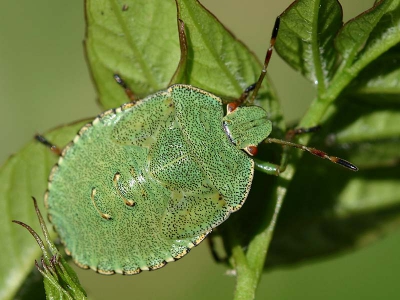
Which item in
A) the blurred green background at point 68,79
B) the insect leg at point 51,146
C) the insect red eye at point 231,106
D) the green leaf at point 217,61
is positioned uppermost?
the green leaf at point 217,61

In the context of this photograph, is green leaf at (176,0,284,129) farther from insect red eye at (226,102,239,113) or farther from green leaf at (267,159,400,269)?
green leaf at (267,159,400,269)

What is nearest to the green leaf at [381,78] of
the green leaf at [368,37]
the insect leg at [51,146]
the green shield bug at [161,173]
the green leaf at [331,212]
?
the green leaf at [368,37]

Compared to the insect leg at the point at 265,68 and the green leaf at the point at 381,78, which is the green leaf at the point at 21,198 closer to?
the insect leg at the point at 265,68

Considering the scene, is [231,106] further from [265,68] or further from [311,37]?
[311,37]

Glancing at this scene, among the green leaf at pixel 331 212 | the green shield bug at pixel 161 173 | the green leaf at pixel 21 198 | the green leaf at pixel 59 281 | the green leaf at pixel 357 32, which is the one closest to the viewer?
the green leaf at pixel 59 281

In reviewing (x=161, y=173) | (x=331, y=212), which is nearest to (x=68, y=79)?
(x=331, y=212)

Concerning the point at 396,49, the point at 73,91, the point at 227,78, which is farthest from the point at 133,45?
the point at 73,91

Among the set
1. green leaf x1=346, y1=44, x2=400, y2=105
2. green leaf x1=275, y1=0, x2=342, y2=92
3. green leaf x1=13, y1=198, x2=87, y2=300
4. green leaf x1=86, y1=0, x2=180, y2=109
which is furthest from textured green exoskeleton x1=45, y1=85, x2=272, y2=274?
green leaf x1=13, y1=198, x2=87, y2=300
